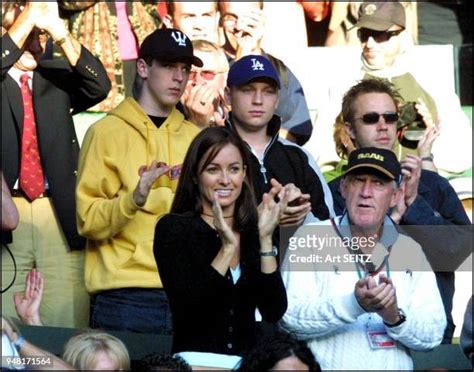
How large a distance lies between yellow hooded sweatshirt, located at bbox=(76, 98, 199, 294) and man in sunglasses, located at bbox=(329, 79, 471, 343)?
0.87m

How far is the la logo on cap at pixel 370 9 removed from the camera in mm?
9219

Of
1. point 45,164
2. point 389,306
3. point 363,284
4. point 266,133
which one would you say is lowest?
point 389,306

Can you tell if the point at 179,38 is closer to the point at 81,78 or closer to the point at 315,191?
the point at 81,78

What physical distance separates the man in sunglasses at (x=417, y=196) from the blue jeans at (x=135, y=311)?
96 cm

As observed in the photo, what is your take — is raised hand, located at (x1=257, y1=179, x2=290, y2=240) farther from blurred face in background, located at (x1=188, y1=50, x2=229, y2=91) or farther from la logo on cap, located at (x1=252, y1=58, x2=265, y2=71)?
blurred face in background, located at (x1=188, y1=50, x2=229, y2=91)

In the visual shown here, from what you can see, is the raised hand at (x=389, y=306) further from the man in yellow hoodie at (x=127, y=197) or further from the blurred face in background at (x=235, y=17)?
the blurred face in background at (x=235, y=17)

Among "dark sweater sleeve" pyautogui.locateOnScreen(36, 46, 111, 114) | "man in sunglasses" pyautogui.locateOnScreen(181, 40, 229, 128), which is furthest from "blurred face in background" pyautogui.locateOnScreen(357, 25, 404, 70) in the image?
"dark sweater sleeve" pyautogui.locateOnScreen(36, 46, 111, 114)

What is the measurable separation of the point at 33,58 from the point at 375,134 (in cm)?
174

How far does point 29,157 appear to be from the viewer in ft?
27.2

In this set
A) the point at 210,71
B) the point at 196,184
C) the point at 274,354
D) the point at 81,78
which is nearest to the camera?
the point at 274,354

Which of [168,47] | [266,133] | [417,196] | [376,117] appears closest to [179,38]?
[168,47]

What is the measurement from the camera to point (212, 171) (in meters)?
7.14

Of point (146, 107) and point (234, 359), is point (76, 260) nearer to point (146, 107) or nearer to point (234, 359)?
point (146, 107)

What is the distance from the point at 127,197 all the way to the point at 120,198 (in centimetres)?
6
